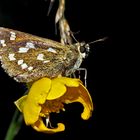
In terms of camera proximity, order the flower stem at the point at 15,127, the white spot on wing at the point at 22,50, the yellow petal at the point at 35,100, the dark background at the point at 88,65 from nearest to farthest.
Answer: the yellow petal at the point at 35,100, the white spot on wing at the point at 22,50, the flower stem at the point at 15,127, the dark background at the point at 88,65

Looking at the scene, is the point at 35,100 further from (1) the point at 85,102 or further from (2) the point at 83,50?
(2) the point at 83,50

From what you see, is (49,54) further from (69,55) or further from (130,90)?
(130,90)

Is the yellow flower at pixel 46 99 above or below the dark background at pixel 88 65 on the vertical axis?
above

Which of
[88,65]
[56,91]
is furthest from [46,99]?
[88,65]

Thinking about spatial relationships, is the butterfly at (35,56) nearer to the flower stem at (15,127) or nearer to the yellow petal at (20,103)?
the yellow petal at (20,103)

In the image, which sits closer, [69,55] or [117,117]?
[69,55]

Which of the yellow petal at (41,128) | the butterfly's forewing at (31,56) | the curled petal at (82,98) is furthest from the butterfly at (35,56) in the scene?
the yellow petal at (41,128)

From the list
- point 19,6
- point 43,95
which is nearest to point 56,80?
point 43,95
